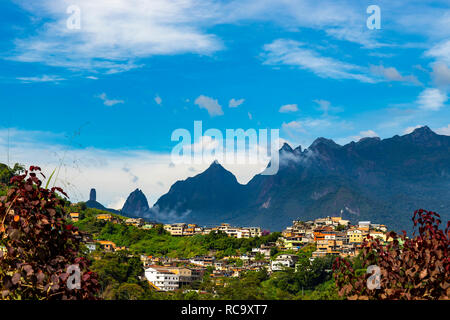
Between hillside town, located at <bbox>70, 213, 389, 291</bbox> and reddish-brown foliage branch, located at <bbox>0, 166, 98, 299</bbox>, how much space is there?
31.8 metres

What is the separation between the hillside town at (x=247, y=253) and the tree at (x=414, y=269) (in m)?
31.7

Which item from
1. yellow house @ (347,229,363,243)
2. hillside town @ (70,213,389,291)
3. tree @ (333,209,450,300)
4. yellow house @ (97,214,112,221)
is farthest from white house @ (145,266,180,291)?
yellow house @ (97,214,112,221)

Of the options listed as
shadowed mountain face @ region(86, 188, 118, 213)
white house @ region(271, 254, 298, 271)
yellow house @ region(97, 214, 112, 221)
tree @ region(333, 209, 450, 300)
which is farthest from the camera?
shadowed mountain face @ region(86, 188, 118, 213)

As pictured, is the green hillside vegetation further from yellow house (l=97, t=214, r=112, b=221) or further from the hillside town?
the hillside town

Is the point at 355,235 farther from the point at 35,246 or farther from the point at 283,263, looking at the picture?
the point at 35,246

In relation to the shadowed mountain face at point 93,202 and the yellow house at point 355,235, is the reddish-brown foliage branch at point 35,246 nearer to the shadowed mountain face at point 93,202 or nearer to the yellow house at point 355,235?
the yellow house at point 355,235

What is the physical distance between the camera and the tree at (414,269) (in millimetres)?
2855

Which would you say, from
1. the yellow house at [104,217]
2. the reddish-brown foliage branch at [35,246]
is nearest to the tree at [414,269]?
the reddish-brown foliage branch at [35,246]

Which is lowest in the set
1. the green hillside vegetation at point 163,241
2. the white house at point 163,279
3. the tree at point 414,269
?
the white house at point 163,279

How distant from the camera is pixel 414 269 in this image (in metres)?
2.92

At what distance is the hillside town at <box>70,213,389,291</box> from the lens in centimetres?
3688

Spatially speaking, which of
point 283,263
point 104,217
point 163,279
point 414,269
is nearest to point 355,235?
point 283,263

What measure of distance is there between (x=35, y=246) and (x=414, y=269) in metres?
1.97
